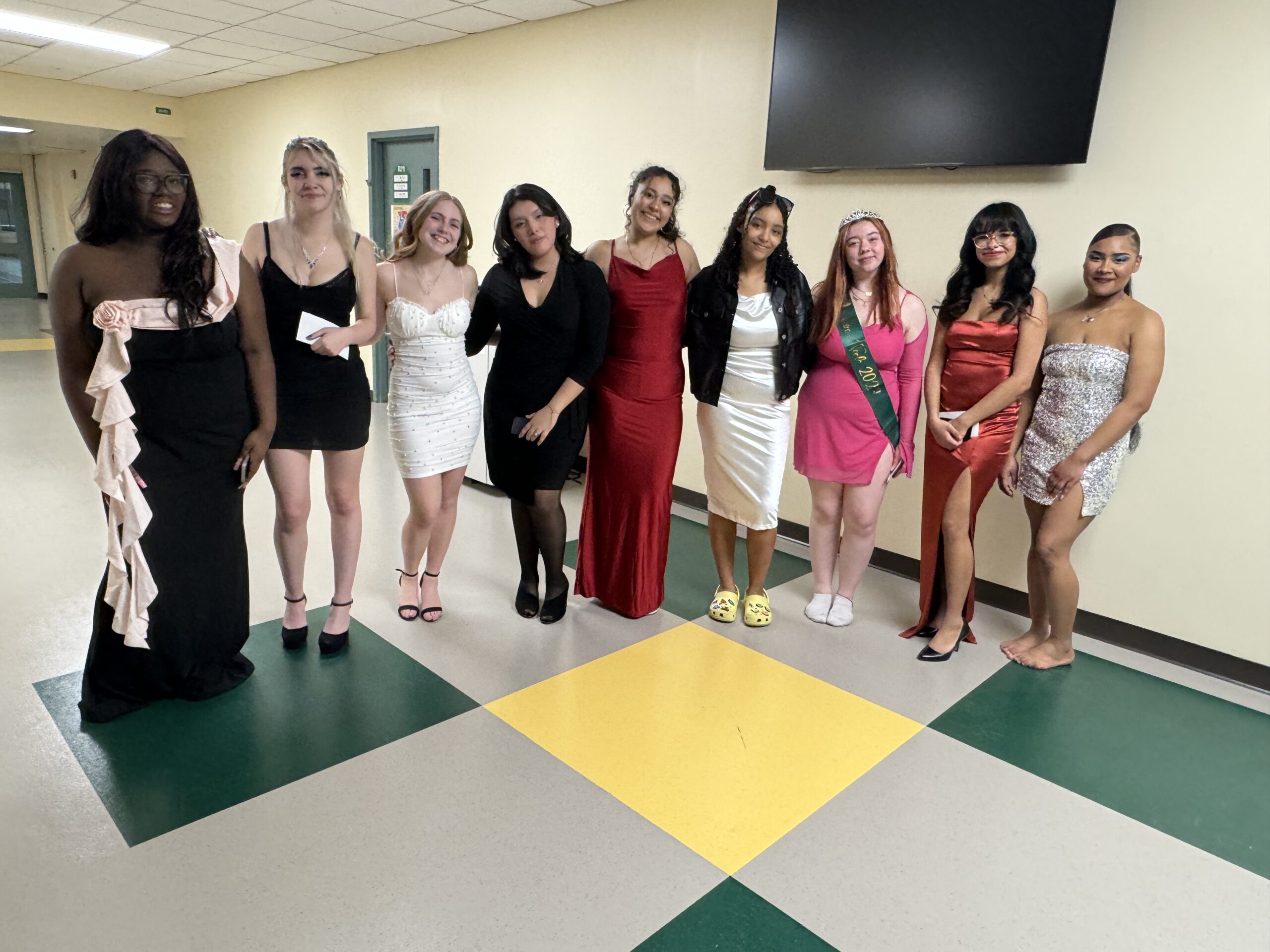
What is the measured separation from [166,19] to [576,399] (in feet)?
17.2

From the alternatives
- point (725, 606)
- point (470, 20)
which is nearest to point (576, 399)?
point (725, 606)

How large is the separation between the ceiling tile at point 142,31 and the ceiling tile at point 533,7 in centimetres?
298

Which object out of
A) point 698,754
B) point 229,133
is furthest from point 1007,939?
point 229,133

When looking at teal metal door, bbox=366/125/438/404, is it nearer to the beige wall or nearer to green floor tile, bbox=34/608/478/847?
the beige wall

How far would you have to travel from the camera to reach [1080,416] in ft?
9.10

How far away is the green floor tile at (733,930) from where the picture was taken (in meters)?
1.69

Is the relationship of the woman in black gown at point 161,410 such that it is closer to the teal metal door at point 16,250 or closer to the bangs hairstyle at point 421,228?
the bangs hairstyle at point 421,228

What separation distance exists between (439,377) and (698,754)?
1.50 meters

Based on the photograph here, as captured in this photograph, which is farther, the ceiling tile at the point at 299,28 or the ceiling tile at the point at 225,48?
the ceiling tile at the point at 225,48

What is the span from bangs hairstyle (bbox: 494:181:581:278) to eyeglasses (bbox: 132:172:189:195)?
95 centimetres

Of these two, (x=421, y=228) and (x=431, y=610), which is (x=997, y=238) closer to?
(x=421, y=228)

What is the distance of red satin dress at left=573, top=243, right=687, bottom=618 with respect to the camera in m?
2.89

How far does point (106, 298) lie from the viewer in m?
2.05

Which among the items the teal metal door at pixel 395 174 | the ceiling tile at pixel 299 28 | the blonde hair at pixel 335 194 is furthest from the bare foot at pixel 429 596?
the ceiling tile at pixel 299 28
